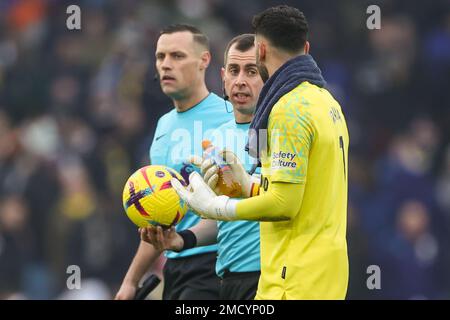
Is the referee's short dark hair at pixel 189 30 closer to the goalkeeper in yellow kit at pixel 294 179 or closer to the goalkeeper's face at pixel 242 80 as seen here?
the goalkeeper's face at pixel 242 80

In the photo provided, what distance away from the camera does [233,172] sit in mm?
5824

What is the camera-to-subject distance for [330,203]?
551cm

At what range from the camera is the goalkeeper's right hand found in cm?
576

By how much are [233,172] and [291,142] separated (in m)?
0.54

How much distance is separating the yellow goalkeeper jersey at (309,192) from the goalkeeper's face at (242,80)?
1.36 metres

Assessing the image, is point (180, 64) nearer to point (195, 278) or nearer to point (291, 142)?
point (195, 278)

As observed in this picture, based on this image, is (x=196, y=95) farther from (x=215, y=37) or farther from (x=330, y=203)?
(x=215, y=37)

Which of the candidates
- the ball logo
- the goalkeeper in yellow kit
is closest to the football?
the ball logo

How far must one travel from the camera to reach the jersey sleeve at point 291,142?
5.38 metres

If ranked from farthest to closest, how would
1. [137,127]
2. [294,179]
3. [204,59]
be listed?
1. [137,127]
2. [204,59]
3. [294,179]

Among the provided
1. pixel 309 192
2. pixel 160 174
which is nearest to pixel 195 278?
pixel 160 174

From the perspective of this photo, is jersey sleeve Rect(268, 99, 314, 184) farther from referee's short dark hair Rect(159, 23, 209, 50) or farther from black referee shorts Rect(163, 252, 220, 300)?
referee's short dark hair Rect(159, 23, 209, 50)

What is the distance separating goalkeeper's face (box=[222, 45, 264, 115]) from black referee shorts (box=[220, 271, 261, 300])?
1026 millimetres

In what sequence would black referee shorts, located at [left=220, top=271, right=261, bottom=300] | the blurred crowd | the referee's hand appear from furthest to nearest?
the blurred crowd, the referee's hand, black referee shorts, located at [left=220, top=271, right=261, bottom=300]
